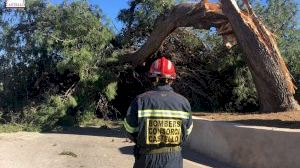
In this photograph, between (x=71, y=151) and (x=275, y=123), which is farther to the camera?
(x=71, y=151)

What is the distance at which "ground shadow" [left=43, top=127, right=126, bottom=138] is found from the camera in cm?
1577

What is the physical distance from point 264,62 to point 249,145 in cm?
369

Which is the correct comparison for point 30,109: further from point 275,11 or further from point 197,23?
point 275,11

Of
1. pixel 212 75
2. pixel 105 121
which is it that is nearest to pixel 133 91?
pixel 105 121

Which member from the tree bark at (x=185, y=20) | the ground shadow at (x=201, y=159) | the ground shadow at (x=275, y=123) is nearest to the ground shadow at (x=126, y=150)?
the ground shadow at (x=201, y=159)

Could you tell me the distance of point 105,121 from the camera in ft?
62.2

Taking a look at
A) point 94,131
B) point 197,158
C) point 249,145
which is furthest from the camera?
point 94,131

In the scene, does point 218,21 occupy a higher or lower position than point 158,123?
higher

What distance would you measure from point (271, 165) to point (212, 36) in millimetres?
9873

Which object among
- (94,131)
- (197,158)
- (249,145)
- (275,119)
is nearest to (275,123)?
(275,119)

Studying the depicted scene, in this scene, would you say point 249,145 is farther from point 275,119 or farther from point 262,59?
point 262,59

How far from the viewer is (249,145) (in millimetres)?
9906

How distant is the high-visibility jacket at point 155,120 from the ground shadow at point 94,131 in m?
10.6

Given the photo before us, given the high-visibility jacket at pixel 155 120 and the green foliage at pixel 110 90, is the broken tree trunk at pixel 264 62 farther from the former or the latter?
the high-visibility jacket at pixel 155 120
